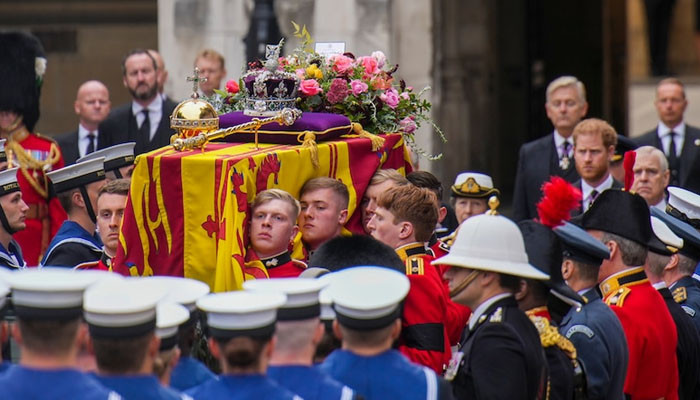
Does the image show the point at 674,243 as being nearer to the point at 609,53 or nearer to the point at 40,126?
the point at 40,126

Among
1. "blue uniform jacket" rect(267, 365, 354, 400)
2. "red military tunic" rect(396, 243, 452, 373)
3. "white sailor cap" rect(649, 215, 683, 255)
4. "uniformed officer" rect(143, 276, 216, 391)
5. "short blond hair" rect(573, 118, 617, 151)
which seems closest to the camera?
"blue uniform jacket" rect(267, 365, 354, 400)

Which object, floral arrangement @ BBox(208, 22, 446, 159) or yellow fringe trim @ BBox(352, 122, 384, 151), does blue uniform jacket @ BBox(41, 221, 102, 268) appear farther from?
yellow fringe trim @ BBox(352, 122, 384, 151)

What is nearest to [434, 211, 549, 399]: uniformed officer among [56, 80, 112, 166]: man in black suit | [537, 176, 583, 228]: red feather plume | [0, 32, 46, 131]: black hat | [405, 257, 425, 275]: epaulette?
[537, 176, 583, 228]: red feather plume

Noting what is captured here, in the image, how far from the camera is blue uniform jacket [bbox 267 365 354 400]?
4.52m

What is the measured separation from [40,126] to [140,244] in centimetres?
927

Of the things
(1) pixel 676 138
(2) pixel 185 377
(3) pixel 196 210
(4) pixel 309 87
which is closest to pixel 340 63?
(4) pixel 309 87

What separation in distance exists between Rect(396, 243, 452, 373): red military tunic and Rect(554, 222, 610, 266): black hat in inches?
22.7

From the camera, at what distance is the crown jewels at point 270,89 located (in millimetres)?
7074

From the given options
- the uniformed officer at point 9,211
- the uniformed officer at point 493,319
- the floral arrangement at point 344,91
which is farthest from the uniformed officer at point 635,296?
the uniformed officer at point 9,211

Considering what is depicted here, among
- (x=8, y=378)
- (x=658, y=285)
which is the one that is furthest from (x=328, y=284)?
(x=658, y=285)

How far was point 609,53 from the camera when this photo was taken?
61.9ft

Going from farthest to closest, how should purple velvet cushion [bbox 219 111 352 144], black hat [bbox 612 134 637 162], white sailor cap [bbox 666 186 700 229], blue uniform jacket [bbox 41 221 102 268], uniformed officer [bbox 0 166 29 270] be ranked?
black hat [bbox 612 134 637 162] < white sailor cap [bbox 666 186 700 229] < uniformed officer [bbox 0 166 29 270] < blue uniform jacket [bbox 41 221 102 268] < purple velvet cushion [bbox 219 111 352 144]

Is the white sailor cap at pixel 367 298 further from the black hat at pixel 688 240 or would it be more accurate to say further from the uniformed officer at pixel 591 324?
the black hat at pixel 688 240

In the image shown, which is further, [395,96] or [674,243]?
[395,96]
